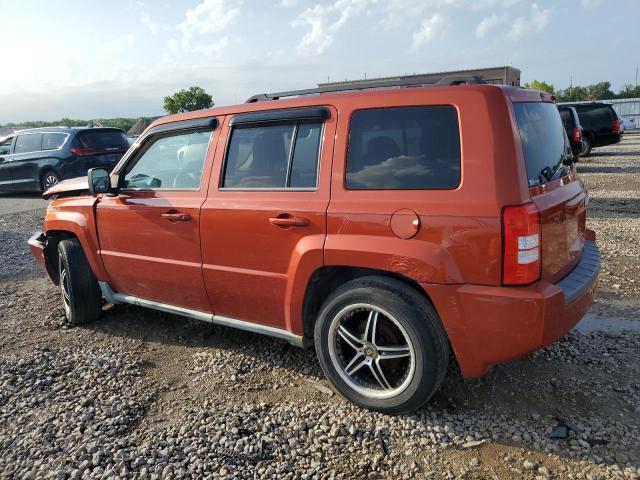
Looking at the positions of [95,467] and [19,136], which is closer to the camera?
[95,467]

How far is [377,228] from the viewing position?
2.87 m

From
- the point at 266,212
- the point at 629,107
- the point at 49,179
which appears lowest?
the point at 49,179

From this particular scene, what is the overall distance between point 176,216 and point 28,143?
454 inches

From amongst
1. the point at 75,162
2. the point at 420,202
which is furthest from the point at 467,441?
the point at 75,162

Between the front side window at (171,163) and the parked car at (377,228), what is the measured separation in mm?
14

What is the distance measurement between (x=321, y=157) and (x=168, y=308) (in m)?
1.83

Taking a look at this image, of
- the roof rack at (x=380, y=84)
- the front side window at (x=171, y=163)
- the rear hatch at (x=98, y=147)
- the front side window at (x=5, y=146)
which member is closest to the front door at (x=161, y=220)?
the front side window at (x=171, y=163)

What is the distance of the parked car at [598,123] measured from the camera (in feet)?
58.4

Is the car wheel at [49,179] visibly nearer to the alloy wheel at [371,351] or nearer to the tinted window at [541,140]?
the alloy wheel at [371,351]

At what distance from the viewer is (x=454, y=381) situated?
3398mm

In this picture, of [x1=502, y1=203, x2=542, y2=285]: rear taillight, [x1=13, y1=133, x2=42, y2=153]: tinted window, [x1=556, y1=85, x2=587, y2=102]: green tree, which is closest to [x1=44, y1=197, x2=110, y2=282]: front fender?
[x1=502, y1=203, x2=542, y2=285]: rear taillight

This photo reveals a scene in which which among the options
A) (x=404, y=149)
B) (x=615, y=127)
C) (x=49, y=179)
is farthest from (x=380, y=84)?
(x=615, y=127)

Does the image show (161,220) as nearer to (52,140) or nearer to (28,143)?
(52,140)

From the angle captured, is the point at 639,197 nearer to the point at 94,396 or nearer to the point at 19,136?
the point at 94,396
